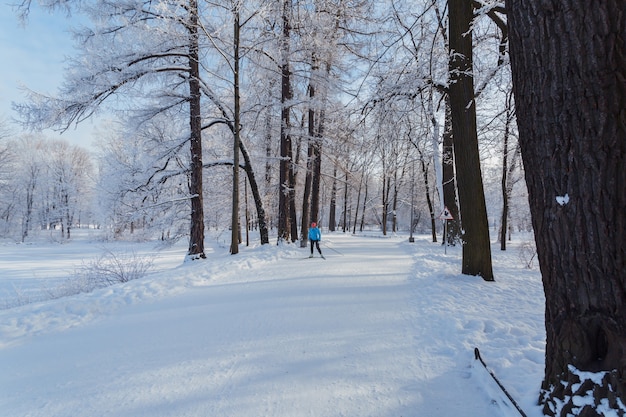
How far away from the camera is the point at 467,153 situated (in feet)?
22.2

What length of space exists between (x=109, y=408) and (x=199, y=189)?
386 inches

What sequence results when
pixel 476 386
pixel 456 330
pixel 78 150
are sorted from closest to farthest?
pixel 476 386 < pixel 456 330 < pixel 78 150

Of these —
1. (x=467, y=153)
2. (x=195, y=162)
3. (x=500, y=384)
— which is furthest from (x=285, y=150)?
(x=500, y=384)

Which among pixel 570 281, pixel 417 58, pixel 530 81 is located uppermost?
pixel 417 58

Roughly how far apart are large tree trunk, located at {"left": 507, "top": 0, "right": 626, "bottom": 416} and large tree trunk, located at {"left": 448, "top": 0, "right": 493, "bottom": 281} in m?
4.96

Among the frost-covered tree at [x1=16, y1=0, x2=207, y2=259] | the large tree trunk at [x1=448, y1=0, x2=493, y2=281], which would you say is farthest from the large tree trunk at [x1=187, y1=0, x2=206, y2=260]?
the large tree trunk at [x1=448, y1=0, x2=493, y2=281]

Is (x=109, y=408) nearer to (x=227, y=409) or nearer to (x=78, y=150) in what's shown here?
(x=227, y=409)

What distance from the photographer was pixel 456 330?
379 cm

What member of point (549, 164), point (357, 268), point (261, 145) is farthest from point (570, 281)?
point (261, 145)

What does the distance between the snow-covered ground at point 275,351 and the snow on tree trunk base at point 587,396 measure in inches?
6.7

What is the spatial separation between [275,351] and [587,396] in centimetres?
251

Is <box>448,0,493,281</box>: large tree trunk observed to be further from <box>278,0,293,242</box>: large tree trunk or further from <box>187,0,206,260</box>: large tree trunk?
<box>187,0,206,260</box>: large tree trunk

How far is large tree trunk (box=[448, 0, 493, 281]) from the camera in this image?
6.70 m

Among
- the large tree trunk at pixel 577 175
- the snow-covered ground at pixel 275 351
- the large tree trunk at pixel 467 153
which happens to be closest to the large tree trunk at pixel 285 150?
the large tree trunk at pixel 467 153
